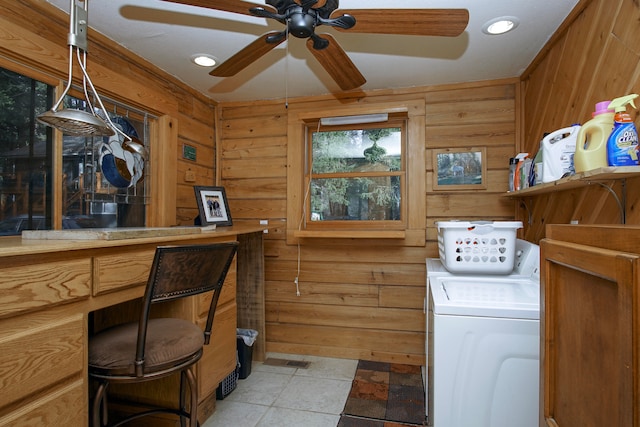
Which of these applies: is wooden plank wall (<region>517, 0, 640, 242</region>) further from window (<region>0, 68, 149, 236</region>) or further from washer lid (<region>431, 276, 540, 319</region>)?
window (<region>0, 68, 149, 236</region>)

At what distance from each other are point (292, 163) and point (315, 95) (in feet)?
1.97

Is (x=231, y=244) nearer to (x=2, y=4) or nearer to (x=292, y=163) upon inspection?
(x=2, y=4)

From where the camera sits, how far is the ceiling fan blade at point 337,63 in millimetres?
1497

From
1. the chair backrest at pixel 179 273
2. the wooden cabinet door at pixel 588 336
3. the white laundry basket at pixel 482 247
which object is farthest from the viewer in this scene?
the white laundry basket at pixel 482 247

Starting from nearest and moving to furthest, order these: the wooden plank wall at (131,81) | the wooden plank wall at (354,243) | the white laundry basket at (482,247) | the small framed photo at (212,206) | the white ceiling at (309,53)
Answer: the wooden plank wall at (131,81), the white ceiling at (309,53), the white laundry basket at (482,247), the small framed photo at (212,206), the wooden plank wall at (354,243)

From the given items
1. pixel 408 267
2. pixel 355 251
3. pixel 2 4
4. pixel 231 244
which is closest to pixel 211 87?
pixel 2 4

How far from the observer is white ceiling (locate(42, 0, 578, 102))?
170 centimetres

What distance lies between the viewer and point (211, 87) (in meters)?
2.76

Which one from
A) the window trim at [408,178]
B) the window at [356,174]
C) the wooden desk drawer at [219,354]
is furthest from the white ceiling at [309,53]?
the wooden desk drawer at [219,354]

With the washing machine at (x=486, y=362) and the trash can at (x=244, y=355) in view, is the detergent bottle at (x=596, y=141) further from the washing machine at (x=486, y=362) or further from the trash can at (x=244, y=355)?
the trash can at (x=244, y=355)

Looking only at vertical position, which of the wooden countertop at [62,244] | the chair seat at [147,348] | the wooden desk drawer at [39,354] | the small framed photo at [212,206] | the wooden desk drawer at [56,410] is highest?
the small framed photo at [212,206]

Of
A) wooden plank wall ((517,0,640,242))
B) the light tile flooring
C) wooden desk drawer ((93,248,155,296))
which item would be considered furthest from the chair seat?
wooden plank wall ((517,0,640,242))

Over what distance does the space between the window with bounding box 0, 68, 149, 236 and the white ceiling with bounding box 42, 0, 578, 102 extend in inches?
19.3

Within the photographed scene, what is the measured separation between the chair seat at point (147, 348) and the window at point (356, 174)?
1654 mm
